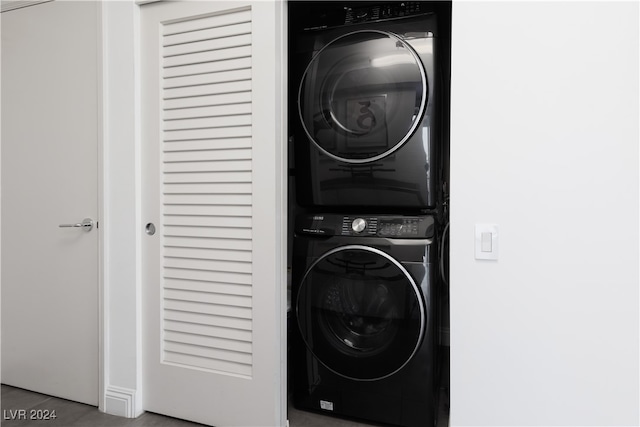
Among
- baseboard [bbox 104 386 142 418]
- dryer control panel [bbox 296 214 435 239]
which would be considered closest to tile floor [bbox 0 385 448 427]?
baseboard [bbox 104 386 142 418]

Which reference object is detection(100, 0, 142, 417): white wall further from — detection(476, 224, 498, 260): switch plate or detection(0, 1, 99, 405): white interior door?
detection(476, 224, 498, 260): switch plate

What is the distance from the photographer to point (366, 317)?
1.76 metres

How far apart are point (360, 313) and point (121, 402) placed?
3.75 feet

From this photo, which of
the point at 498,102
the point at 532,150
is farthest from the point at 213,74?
the point at 532,150

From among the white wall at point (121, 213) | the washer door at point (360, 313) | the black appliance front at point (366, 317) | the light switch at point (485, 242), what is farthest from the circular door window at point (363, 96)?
the white wall at point (121, 213)

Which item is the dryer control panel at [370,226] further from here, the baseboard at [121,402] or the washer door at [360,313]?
the baseboard at [121,402]

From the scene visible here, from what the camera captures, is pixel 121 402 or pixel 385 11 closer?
pixel 385 11

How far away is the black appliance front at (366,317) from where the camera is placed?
1.68m

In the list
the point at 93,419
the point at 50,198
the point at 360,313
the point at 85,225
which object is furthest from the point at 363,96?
the point at 93,419

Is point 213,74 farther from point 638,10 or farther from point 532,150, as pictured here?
point 638,10

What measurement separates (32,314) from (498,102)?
232cm

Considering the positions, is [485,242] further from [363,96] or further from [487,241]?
[363,96]

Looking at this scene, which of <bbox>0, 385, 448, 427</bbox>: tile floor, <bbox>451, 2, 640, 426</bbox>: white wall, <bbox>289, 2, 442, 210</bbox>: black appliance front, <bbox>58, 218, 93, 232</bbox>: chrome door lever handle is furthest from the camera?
<bbox>58, 218, 93, 232</bbox>: chrome door lever handle

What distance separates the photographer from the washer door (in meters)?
1.68
